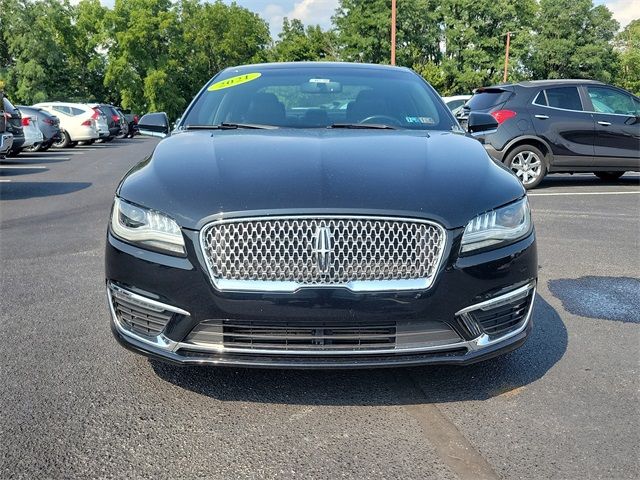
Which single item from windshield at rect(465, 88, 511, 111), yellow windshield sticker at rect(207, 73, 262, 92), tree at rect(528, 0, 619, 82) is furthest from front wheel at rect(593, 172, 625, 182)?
tree at rect(528, 0, 619, 82)

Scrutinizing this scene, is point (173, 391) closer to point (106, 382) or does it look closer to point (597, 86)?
point (106, 382)

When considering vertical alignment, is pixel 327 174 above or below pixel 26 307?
above

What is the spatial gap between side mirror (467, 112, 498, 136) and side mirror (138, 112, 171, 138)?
2.04 meters

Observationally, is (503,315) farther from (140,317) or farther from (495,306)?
(140,317)

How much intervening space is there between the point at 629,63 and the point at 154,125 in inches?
2638

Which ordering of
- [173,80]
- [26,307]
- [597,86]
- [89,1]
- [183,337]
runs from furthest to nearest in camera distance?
1. [89,1]
2. [173,80]
3. [597,86]
4. [26,307]
5. [183,337]

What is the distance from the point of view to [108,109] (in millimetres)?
27953

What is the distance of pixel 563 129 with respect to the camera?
10.3 meters

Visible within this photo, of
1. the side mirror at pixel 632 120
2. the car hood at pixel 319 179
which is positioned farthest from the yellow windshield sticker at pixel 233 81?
the side mirror at pixel 632 120

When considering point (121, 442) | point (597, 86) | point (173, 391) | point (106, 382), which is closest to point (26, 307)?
point (106, 382)

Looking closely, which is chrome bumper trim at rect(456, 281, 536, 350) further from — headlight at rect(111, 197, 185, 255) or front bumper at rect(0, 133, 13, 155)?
front bumper at rect(0, 133, 13, 155)

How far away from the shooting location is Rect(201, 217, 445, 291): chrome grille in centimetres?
258

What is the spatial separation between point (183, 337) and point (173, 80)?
63345mm

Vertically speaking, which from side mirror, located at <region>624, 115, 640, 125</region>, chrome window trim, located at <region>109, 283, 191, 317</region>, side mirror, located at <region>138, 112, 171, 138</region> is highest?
side mirror, located at <region>138, 112, 171, 138</region>
